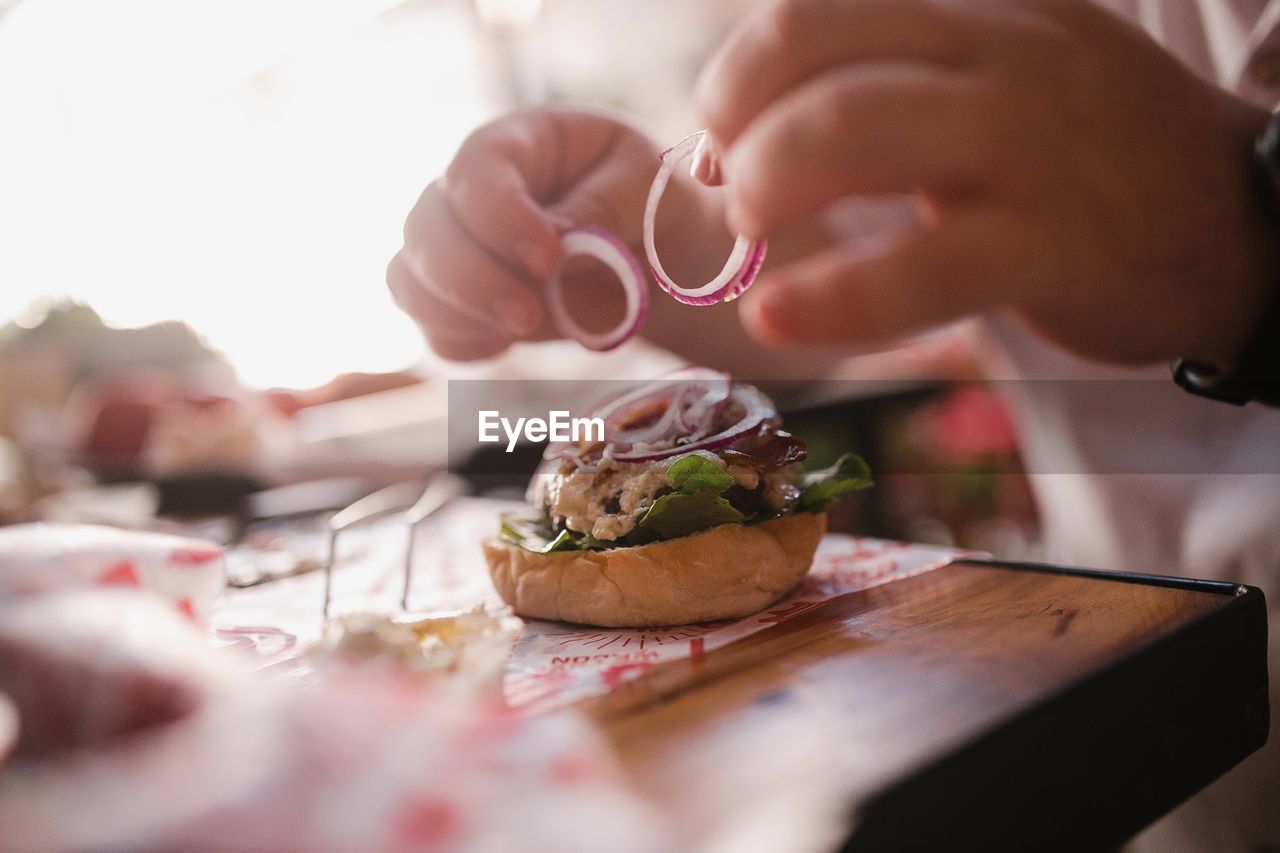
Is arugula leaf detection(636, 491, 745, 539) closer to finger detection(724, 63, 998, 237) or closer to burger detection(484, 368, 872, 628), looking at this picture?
burger detection(484, 368, 872, 628)

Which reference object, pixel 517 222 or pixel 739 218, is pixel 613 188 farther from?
pixel 739 218

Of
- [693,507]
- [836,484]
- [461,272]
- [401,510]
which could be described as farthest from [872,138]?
[401,510]

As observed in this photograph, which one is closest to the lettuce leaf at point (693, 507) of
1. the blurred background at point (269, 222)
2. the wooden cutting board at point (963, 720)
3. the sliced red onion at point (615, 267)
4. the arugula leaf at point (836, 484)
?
the arugula leaf at point (836, 484)

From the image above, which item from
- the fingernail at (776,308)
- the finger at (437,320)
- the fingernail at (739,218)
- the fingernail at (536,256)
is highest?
the fingernail at (739,218)

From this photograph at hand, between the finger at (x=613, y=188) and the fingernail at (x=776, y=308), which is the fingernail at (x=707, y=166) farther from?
the finger at (x=613, y=188)

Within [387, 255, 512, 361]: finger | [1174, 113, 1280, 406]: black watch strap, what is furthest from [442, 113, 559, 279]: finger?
[1174, 113, 1280, 406]: black watch strap

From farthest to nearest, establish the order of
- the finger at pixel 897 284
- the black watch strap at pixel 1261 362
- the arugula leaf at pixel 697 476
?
the arugula leaf at pixel 697 476
the black watch strap at pixel 1261 362
the finger at pixel 897 284

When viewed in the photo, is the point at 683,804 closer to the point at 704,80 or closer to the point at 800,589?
the point at 704,80
